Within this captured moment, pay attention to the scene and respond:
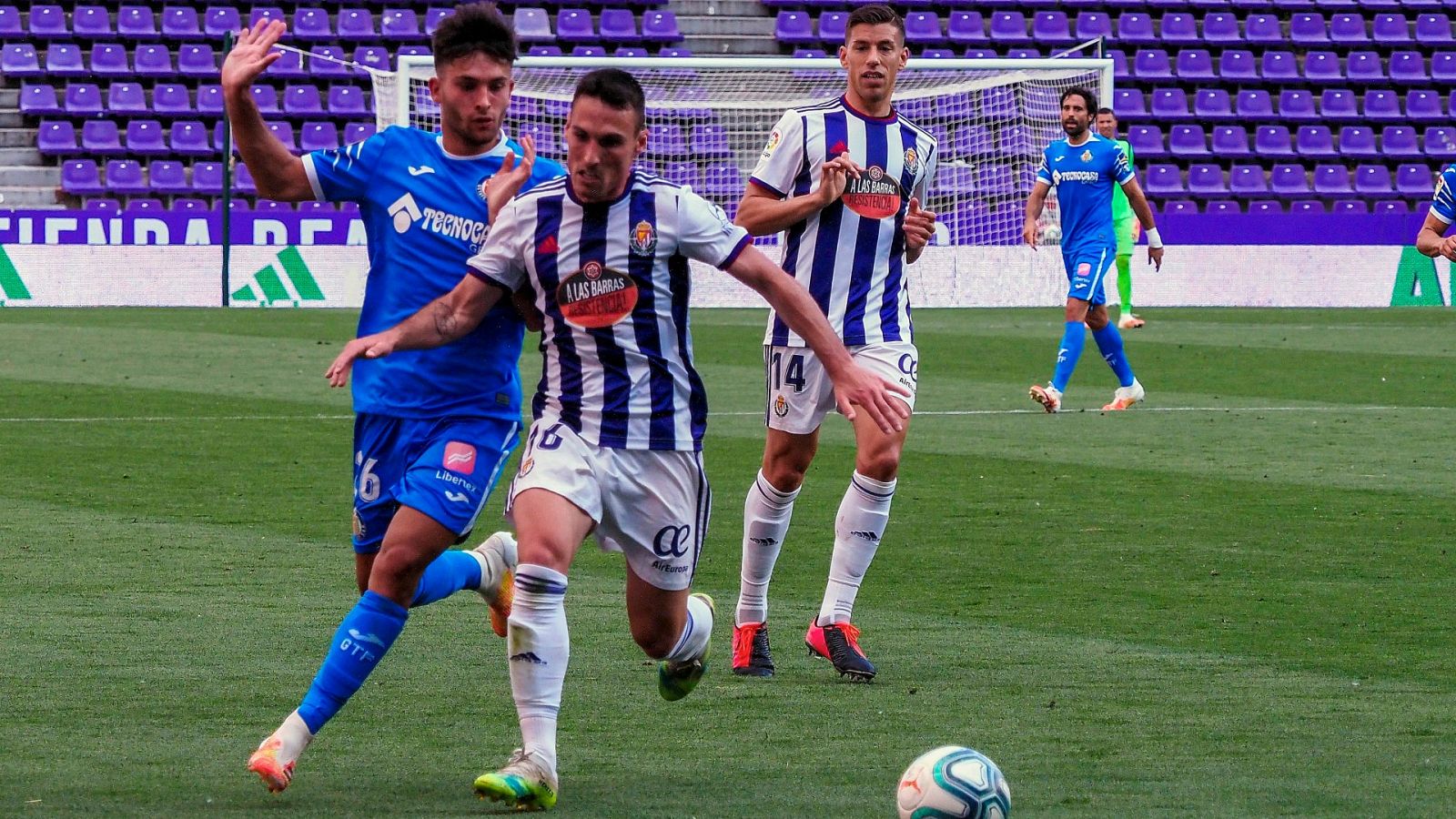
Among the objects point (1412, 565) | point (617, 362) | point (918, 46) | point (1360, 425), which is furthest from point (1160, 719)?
point (918, 46)

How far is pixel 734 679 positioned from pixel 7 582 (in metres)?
2.69

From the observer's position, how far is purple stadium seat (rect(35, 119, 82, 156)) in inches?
1022

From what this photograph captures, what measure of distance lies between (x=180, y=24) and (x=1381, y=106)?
1680 centimetres

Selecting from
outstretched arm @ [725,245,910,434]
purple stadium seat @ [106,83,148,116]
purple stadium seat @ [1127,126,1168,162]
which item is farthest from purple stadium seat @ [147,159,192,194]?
outstretched arm @ [725,245,910,434]

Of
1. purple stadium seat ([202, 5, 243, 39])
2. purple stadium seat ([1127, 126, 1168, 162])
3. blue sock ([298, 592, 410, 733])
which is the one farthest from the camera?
purple stadium seat ([1127, 126, 1168, 162])

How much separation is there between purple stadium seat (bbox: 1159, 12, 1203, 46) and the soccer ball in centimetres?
2693

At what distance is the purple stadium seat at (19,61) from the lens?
1042 inches

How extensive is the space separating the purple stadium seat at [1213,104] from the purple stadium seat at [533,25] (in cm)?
917

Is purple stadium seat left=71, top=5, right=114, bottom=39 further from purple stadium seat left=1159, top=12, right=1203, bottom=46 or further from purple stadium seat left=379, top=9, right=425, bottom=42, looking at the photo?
purple stadium seat left=1159, top=12, right=1203, bottom=46

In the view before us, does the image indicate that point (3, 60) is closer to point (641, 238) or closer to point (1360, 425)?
point (1360, 425)

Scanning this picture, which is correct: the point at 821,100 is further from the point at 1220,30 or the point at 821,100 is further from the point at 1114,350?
the point at 1220,30

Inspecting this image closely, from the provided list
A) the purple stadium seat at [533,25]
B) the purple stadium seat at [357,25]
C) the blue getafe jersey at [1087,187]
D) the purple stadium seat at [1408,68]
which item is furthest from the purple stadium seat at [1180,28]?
the blue getafe jersey at [1087,187]

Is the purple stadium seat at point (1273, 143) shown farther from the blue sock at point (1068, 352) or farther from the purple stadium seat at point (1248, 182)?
the blue sock at point (1068, 352)

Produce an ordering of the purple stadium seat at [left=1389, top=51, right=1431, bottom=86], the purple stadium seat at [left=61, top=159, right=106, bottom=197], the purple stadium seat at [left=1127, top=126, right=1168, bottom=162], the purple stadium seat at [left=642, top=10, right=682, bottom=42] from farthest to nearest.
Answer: the purple stadium seat at [left=1389, top=51, right=1431, bottom=86] → the purple stadium seat at [left=1127, top=126, right=1168, bottom=162] → the purple stadium seat at [left=642, top=10, right=682, bottom=42] → the purple stadium seat at [left=61, top=159, right=106, bottom=197]
